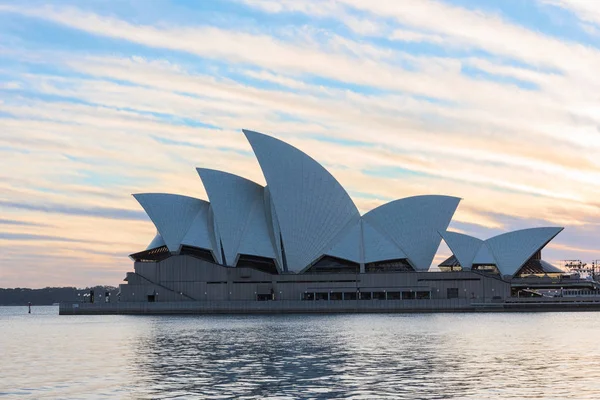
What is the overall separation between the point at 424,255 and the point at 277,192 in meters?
18.6

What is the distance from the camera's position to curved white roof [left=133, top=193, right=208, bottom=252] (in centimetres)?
9775

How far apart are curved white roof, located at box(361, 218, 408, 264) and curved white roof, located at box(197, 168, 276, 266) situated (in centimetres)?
1046

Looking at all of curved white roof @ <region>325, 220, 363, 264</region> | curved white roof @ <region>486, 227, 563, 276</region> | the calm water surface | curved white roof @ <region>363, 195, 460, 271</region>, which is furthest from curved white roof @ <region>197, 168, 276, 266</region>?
the calm water surface

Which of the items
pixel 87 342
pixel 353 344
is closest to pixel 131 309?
pixel 87 342

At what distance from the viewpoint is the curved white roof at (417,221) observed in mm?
97750

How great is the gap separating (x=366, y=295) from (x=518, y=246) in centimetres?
1803

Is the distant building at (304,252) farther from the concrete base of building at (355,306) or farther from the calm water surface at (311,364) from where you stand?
the calm water surface at (311,364)

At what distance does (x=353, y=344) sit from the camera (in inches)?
1764

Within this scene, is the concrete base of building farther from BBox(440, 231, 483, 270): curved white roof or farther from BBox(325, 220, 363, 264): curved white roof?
BBox(440, 231, 483, 270): curved white roof

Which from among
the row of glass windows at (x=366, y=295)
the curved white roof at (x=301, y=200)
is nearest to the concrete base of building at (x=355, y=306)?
the row of glass windows at (x=366, y=295)

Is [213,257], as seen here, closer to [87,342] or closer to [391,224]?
[391,224]

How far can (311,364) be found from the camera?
34688 mm

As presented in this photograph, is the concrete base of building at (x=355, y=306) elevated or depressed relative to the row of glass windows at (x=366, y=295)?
depressed

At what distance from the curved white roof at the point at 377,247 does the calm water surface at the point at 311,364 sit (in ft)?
136
